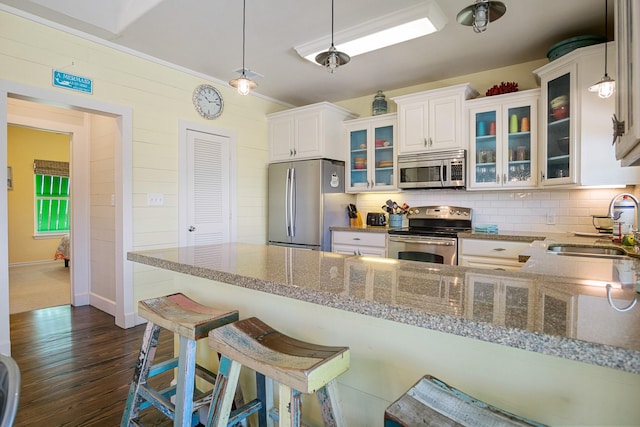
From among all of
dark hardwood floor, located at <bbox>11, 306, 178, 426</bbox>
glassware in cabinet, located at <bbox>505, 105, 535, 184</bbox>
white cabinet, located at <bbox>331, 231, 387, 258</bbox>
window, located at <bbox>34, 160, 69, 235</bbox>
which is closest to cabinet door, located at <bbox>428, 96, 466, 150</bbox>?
glassware in cabinet, located at <bbox>505, 105, 535, 184</bbox>

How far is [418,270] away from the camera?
4.06 feet

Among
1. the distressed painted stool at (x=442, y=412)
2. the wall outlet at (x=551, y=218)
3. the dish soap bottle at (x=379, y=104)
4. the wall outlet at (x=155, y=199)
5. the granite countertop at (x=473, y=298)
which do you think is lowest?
the distressed painted stool at (x=442, y=412)

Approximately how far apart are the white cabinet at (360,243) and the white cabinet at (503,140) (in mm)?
1062

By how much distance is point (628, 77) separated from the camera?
42.4 inches

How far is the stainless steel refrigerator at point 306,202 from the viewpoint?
13.0 ft

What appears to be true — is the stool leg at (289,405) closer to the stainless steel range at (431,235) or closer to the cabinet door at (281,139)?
the stainless steel range at (431,235)

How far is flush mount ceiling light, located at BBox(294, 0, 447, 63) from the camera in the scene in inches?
96.4

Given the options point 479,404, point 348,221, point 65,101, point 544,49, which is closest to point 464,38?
point 544,49

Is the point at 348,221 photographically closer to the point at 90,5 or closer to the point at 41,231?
the point at 90,5

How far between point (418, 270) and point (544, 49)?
3002 millimetres

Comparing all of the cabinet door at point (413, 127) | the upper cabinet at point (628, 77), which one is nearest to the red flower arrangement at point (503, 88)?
the cabinet door at point (413, 127)

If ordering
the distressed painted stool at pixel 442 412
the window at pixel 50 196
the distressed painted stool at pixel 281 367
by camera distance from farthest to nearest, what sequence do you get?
1. the window at pixel 50 196
2. the distressed painted stool at pixel 281 367
3. the distressed painted stool at pixel 442 412

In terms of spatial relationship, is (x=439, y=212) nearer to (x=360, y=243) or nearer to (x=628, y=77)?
(x=360, y=243)

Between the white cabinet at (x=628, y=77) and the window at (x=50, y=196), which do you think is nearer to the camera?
the white cabinet at (x=628, y=77)
